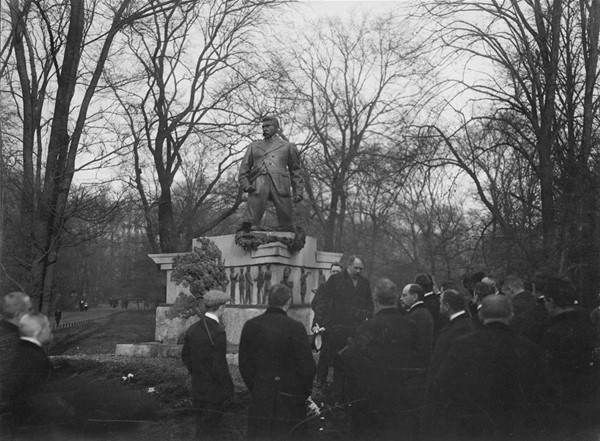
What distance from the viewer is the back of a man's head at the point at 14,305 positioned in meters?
5.08

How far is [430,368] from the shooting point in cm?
500

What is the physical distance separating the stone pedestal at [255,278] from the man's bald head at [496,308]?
447 cm

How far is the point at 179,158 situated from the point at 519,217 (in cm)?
1355

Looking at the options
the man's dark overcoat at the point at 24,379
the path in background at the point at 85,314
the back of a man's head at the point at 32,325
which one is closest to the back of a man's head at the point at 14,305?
the back of a man's head at the point at 32,325

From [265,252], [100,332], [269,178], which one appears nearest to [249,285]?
[265,252]

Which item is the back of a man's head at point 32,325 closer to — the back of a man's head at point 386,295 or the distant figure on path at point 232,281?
the back of a man's head at point 386,295

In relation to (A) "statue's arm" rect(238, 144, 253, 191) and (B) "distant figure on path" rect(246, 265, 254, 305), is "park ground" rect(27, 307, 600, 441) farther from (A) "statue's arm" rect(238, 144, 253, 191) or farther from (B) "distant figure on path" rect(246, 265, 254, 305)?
(A) "statue's arm" rect(238, 144, 253, 191)

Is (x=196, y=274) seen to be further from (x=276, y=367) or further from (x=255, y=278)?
(x=276, y=367)

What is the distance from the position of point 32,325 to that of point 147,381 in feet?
7.25

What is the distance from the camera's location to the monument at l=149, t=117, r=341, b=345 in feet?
29.3

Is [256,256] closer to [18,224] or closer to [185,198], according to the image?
[18,224]

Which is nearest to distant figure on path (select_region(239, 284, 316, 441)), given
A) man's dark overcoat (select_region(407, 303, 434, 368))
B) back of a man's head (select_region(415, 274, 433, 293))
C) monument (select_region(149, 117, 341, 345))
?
man's dark overcoat (select_region(407, 303, 434, 368))

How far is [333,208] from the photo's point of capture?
19.7m

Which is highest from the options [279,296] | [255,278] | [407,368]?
[255,278]
